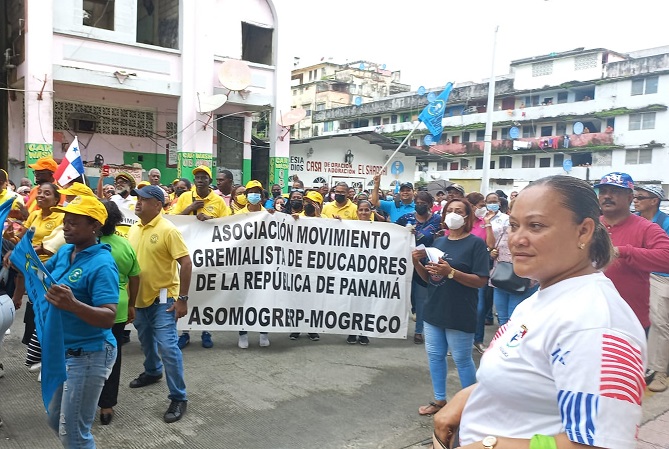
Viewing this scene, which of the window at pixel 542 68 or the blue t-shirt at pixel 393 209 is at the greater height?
the window at pixel 542 68

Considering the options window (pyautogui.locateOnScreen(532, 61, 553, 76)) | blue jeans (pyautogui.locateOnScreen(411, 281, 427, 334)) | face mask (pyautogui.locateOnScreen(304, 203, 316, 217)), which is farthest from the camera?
window (pyautogui.locateOnScreen(532, 61, 553, 76))

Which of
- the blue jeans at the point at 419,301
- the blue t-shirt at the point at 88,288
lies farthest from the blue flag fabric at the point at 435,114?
the blue t-shirt at the point at 88,288

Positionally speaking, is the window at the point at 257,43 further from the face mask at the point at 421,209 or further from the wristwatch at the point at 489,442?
the wristwatch at the point at 489,442

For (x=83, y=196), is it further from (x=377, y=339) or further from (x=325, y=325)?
(x=377, y=339)

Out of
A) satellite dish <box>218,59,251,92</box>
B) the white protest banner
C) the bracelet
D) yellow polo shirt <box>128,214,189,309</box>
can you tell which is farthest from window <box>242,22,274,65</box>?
the bracelet

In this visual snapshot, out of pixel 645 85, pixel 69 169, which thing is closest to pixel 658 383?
pixel 69 169

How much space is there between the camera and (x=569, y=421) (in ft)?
3.96

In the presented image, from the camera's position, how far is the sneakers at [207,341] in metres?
6.10

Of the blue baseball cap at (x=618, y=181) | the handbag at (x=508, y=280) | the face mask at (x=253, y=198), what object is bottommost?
the handbag at (x=508, y=280)

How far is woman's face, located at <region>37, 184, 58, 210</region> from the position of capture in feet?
15.9

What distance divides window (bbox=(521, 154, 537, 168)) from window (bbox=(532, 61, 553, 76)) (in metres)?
7.96

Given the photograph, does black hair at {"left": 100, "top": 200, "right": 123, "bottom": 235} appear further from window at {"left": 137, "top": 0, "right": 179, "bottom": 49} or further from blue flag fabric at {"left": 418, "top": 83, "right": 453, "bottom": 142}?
window at {"left": 137, "top": 0, "right": 179, "bottom": 49}

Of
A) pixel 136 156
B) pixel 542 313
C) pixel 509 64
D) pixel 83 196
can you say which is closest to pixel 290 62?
pixel 136 156

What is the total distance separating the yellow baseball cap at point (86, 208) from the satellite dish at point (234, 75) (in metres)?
15.3
